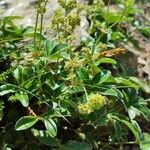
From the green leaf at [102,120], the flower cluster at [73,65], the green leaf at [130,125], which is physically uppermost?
the flower cluster at [73,65]

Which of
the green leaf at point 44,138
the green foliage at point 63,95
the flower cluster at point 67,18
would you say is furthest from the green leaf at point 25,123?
the flower cluster at point 67,18

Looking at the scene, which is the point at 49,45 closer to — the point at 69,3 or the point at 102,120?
the point at 69,3

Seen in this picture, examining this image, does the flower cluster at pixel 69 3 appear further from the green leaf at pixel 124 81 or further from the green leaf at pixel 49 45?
the green leaf at pixel 124 81

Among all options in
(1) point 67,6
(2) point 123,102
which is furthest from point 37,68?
(2) point 123,102

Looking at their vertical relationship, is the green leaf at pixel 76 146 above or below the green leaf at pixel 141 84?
below

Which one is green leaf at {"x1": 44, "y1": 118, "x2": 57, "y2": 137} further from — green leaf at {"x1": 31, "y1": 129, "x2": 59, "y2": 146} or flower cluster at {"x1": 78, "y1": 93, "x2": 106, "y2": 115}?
flower cluster at {"x1": 78, "y1": 93, "x2": 106, "y2": 115}

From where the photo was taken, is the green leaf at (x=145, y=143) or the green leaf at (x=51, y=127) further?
the green leaf at (x=145, y=143)

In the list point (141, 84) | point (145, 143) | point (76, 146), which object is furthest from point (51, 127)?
point (141, 84)
